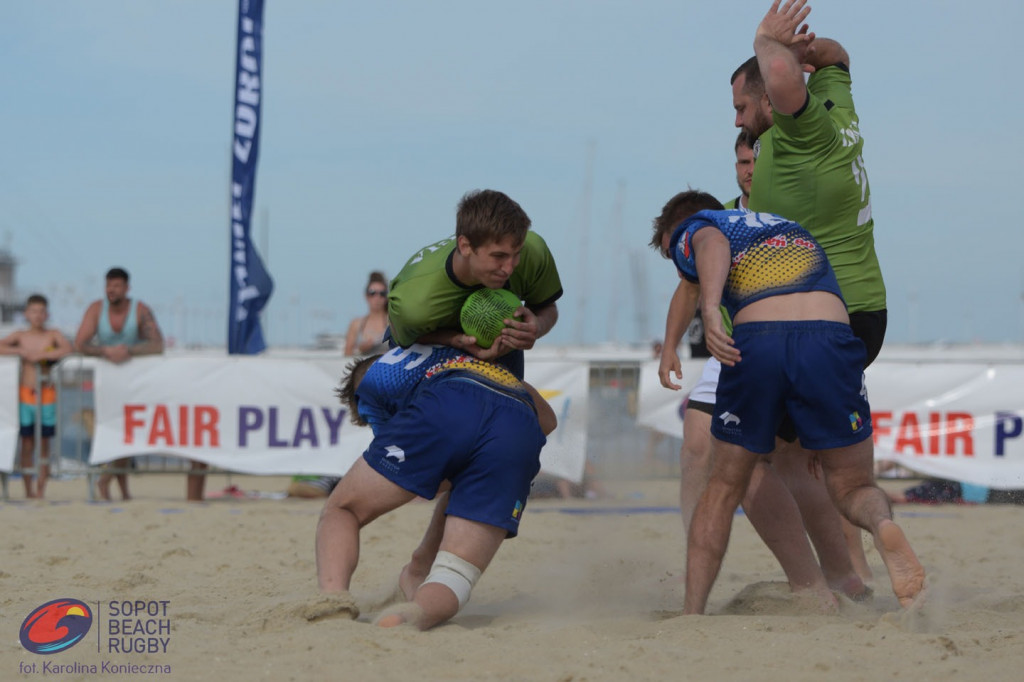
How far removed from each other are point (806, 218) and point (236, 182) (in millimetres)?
7289

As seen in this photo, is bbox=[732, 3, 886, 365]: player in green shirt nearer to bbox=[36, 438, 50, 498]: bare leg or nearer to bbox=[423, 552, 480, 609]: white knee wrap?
bbox=[423, 552, 480, 609]: white knee wrap

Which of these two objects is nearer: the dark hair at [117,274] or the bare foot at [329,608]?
the bare foot at [329,608]

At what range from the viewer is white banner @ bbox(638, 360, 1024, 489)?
8.53 metres

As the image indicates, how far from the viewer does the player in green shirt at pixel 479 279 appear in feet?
11.6

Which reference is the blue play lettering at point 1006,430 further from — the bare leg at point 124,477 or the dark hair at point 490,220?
the bare leg at point 124,477

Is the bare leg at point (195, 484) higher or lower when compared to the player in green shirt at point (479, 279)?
lower

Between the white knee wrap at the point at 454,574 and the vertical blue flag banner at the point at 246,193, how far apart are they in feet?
22.4

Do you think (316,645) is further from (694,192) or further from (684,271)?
(694,192)

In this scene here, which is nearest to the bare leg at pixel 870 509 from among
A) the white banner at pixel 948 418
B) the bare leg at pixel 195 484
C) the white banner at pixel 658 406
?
the white banner at pixel 948 418

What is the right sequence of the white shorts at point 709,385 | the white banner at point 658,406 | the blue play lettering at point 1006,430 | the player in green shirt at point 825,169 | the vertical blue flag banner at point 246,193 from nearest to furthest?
1. the player in green shirt at point 825,169
2. the white shorts at point 709,385
3. the blue play lettering at point 1006,430
4. the white banner at point 658,406
5. the vertical blue flag banner at point 246,193

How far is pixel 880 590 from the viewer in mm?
4773

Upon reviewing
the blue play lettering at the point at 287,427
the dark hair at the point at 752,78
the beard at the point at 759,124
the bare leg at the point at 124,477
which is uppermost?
the dark hair at the point at 752,78

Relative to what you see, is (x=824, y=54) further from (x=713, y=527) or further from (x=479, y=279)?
(x=713, y=527)

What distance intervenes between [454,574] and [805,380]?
129 cm
